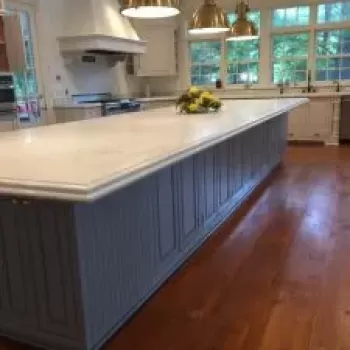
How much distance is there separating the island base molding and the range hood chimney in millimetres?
4168

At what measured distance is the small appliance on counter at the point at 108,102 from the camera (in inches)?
236

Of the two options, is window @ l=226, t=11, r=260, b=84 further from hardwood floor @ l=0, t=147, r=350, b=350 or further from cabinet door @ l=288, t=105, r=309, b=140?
hardwood floor @ l=0, t=147, r=350, b=350

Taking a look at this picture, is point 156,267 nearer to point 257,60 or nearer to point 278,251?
point 278,251

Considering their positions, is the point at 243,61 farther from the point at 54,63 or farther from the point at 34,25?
the point at 34,25

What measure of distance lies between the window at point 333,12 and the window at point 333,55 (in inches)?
7.5

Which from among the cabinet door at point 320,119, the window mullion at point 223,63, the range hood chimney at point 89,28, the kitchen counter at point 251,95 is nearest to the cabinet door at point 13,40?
the range hood chimney at point 89,28

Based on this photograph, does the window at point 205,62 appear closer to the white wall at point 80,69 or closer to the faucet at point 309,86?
the white wall at point 80,69

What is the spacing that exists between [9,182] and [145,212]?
82 cm

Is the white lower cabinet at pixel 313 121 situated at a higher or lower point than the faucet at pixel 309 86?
lower

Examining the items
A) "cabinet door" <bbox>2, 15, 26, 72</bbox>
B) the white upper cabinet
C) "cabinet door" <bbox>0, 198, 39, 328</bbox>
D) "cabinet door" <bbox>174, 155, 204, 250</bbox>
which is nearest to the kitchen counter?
the white upper cabinet

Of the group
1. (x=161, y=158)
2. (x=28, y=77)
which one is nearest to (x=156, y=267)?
(x=161, y=158)

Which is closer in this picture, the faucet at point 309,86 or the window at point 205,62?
the faucet at point 309,86

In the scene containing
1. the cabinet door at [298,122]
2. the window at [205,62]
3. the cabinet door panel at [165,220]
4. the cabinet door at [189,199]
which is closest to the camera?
the cabinet door panel at [165,220]

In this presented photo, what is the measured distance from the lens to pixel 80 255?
5.00 ft
